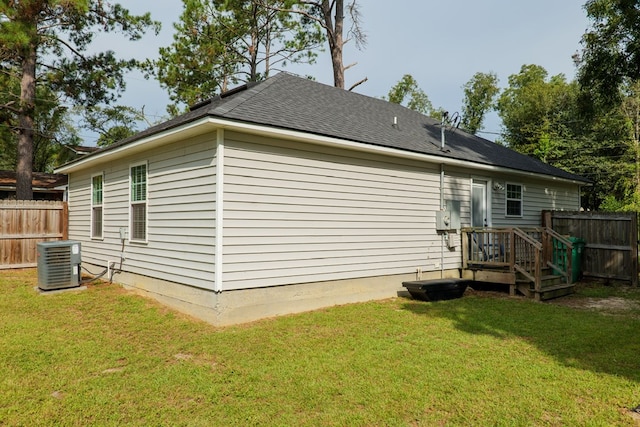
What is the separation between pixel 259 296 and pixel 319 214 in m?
1.79

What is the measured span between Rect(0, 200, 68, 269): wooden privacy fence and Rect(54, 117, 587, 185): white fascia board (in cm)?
212

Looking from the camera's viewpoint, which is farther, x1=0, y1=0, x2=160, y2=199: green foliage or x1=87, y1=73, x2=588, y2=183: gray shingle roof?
x1=0, y1=0, x2=160, y2=199: green foliage

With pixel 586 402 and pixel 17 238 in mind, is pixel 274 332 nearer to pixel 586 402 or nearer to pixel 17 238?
pixel 586 402

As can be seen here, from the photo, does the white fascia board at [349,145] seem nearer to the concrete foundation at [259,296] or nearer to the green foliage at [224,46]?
the concrete foundation at [259,296]

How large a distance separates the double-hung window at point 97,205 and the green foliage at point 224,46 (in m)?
10.5

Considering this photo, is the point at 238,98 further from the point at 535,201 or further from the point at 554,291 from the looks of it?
the point at 535,201

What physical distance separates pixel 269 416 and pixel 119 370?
1976 millimetres

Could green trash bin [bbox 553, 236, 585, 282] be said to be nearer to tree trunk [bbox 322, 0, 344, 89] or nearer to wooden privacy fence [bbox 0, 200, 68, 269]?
tree trunk [bbox 322, 0, 344, 89]

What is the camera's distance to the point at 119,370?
14.0 ft

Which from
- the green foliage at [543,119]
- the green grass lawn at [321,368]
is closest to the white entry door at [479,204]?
the green grass lawn at [321,368]

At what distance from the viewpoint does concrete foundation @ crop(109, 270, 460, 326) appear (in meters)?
6.01

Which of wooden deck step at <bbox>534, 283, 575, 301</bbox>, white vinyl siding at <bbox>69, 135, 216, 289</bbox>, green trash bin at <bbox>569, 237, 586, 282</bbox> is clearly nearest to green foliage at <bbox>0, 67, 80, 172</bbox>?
white vinyl siding at <bbox>69, 135, 216, 289</bbox>

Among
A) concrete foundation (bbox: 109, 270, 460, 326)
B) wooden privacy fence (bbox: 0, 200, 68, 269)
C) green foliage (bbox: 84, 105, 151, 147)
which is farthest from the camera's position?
green foliage (bbox: 84, 105, 151, 147)

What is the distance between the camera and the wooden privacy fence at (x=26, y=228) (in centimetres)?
1109
